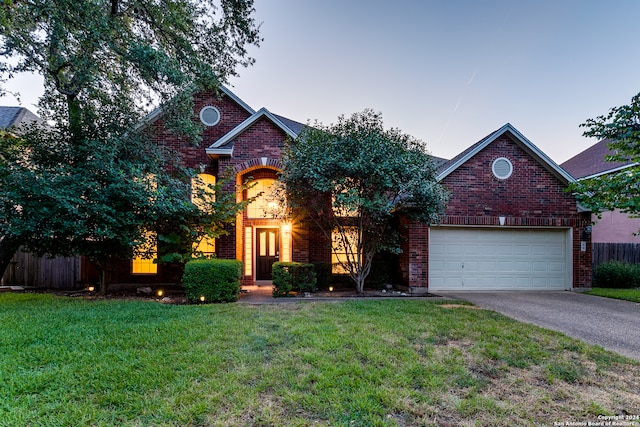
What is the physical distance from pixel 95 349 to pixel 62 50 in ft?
25.3

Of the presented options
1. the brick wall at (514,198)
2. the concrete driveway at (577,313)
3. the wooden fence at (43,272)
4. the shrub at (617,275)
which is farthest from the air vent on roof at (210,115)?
the shrub at (617,275)

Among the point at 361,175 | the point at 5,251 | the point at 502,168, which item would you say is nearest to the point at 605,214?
the point at 502,168

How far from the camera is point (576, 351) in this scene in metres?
4.22

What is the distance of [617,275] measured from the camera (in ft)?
35.2

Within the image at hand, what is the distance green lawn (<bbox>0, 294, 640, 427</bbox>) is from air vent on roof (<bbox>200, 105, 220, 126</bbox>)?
7.68 meters

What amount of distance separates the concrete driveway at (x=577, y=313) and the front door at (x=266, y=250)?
5.72m

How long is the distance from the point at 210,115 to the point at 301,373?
10.2 metres

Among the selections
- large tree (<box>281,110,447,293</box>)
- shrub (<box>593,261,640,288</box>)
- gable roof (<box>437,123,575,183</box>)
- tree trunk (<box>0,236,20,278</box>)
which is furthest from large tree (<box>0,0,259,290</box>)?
shrub (<box>593,261,640,288</box>)

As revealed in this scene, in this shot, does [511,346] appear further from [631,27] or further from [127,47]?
[631,27]

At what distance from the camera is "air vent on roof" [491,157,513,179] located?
9.81m

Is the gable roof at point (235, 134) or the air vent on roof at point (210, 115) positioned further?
the air vent on roof at point (210, 115)

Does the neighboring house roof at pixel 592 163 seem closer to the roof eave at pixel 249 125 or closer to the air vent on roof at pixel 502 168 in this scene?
the air vent on roof at pixel 502 168

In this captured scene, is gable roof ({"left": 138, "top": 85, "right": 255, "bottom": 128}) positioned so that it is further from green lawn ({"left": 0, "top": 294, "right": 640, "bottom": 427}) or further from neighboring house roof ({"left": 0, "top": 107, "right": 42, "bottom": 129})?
neighboring house roof ({"left": 0, "top": 107, "right": 42, "bottom": 129})

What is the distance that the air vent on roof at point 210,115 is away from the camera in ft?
36.1
